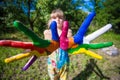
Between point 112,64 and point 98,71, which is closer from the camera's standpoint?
point 98,71

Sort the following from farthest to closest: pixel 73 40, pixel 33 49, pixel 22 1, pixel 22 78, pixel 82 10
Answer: pixel 82 10 < pixel 22 1 < pixel 22 78 < pixel 73 40 < pixel 33 49

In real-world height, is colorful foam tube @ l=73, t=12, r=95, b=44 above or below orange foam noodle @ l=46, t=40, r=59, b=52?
above

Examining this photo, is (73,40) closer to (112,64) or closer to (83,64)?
(83,64)

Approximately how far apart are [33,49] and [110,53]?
14.9 ft

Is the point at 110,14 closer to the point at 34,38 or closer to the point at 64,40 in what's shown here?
the point at 64,40

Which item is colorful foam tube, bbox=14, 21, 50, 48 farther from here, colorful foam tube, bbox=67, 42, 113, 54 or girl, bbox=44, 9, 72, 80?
girl, bbox=44, 9, 72, 80

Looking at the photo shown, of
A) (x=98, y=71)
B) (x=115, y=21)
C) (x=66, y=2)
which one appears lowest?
(x=98, y=71)

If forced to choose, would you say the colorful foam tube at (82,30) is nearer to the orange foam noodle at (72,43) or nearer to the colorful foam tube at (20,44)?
the orange foam noodle at (72,43)

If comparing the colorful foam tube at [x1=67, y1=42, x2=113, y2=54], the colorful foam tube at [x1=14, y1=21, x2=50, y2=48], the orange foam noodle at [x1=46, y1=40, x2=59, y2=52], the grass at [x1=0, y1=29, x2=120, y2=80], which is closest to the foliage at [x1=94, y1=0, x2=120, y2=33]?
the grass at [x1=0, y1=29, x2=120, y2=80]

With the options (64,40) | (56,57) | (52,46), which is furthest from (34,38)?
(56,57)

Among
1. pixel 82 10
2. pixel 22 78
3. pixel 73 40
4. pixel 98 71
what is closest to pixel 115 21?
pixel 82 10

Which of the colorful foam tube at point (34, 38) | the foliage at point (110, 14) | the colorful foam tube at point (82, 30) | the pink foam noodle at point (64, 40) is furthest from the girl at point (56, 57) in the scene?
the foliage at point (110, 14)

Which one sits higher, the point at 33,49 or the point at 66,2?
the point at 66,2

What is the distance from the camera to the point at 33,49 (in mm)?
2010
